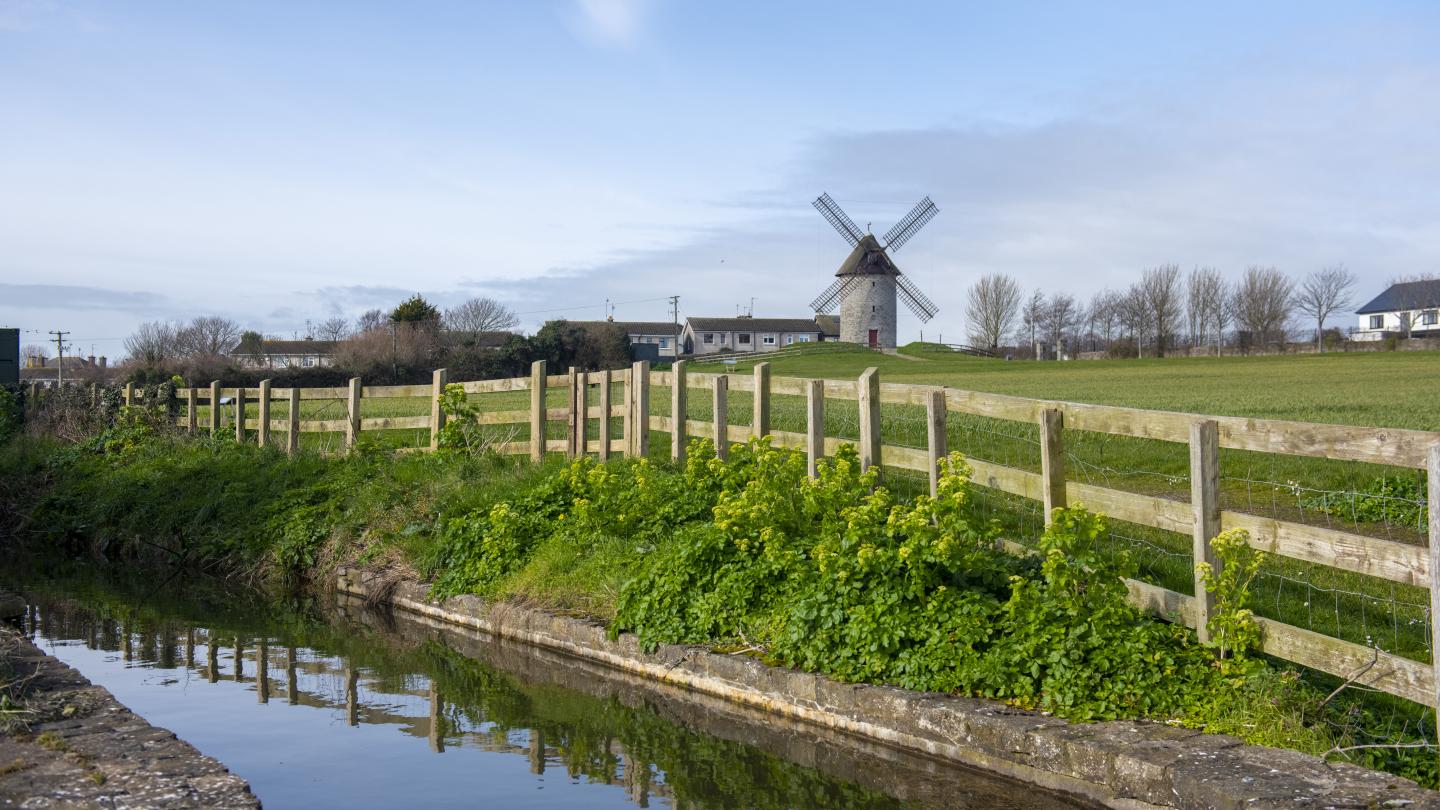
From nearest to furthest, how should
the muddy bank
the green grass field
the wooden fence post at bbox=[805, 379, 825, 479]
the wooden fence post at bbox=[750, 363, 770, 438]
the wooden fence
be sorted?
the muddy bank → the wooden fence → the green grass field → the wooden fence post at bbox=[805, 379, 825, 479] → the wooden fence post at bbox=[750, 363, 770, 438]

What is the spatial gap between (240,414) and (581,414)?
9.93m

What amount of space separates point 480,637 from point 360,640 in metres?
1.05

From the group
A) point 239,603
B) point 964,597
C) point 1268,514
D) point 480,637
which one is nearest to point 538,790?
point 964,597

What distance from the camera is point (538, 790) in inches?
267

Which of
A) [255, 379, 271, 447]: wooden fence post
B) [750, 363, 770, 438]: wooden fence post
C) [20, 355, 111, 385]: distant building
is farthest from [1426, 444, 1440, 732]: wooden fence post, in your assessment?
[20, 355, 111, 385]: distant building

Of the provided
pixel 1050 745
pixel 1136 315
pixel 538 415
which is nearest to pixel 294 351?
pixel 1136 315

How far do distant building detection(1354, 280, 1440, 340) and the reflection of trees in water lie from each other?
10183 centimetres

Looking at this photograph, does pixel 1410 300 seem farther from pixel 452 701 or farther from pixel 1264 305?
pixel 452 701

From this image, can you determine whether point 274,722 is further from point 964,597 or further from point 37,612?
point 37,612

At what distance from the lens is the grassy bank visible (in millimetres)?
6879

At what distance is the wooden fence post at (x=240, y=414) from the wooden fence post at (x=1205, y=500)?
18698mm

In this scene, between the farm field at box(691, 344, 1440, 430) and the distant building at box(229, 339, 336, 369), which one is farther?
the distant building at box(229, 339, 336, 369)

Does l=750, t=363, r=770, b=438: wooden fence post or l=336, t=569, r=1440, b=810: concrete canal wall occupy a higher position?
l=750, t=363, r=770, b=438: wooden fence post

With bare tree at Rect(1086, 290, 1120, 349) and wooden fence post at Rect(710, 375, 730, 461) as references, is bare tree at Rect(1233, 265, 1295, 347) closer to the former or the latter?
bare tree at Rect(1086, 290, 1120, 349)
